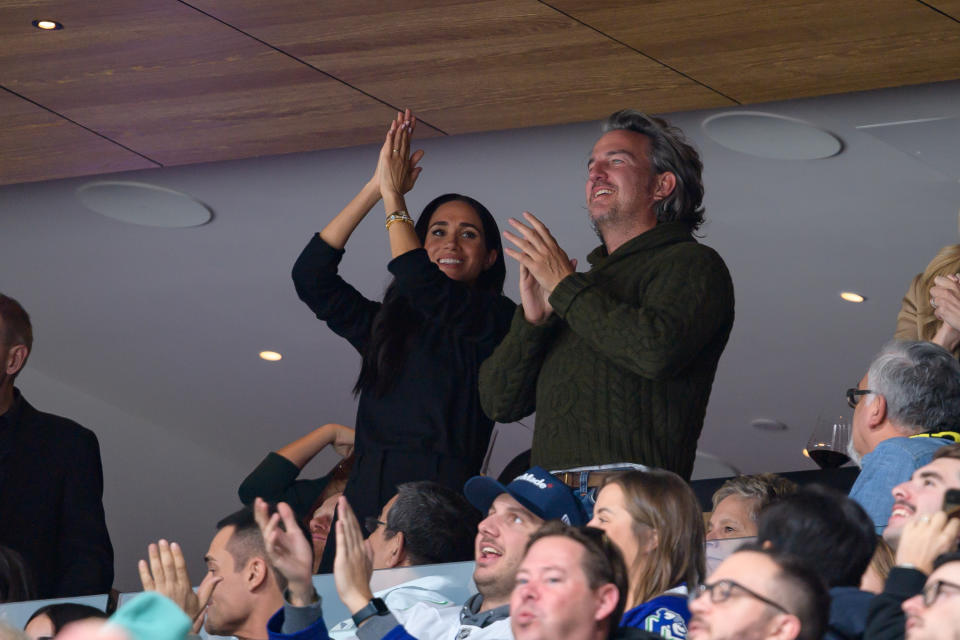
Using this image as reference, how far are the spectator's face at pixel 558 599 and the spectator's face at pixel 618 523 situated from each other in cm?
28

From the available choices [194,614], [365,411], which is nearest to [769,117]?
Result: [365,411]

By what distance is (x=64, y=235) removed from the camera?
6.37m

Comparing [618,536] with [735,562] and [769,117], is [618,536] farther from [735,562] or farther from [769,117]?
[769,117]

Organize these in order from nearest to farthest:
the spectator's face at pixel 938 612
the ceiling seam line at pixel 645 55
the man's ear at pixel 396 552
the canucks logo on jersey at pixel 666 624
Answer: the spectator's face at pixel 938 612 < the canucks logo on jersey at pixel 666 624 < the man's ear at pixel 396 552 < the ceiling seam line at pixel 645 55

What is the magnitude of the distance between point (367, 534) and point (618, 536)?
1.00 m

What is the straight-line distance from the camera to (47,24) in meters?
4.71

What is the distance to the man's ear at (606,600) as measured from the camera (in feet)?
7.93

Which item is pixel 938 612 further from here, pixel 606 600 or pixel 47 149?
pixel 47 149

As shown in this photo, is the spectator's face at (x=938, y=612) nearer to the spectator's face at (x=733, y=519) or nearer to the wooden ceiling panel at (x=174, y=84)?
the spectator's face at (x=733, y=519)

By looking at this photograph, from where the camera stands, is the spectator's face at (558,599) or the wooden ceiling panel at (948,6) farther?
the wooden ceiling panel at (948,6)

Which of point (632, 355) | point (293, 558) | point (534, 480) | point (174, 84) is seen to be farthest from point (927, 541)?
point (174, 84)

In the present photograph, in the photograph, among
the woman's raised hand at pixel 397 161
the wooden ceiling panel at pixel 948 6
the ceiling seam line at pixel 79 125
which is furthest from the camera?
the ceiling seam line at pixel 79 125

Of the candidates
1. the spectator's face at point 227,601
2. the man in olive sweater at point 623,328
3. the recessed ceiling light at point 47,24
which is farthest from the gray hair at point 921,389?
the recessed ceiling light at point 47,24

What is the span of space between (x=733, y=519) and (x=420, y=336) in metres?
0.84
